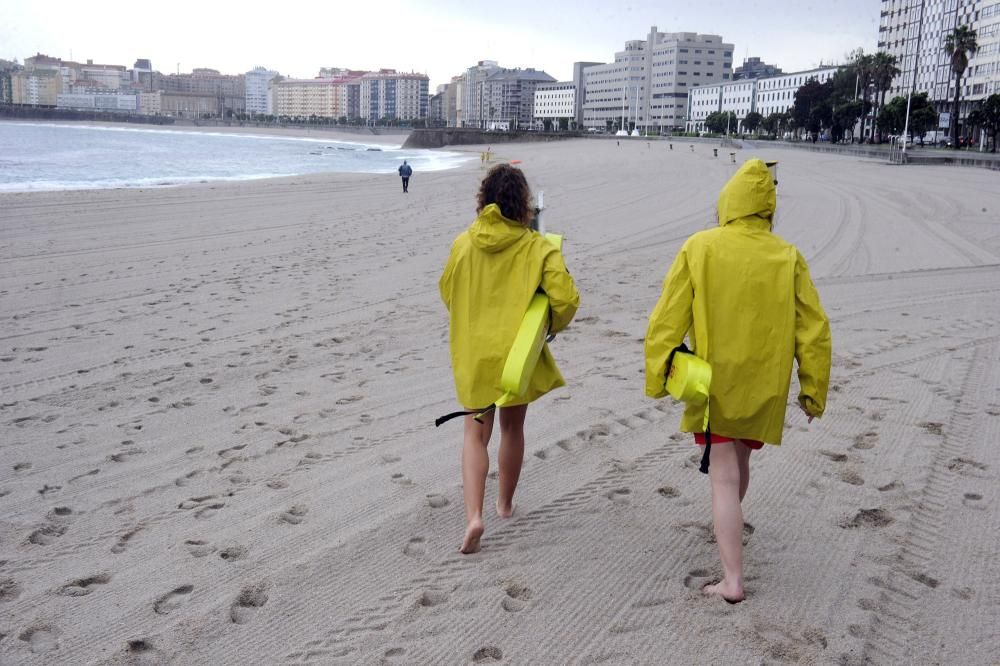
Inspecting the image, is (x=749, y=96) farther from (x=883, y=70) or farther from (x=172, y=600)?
(x=172, y=600)

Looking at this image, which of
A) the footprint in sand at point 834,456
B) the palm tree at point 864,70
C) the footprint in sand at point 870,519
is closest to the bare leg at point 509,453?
the footprint in sand at point 870,519

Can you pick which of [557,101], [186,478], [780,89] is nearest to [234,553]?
[186,478]

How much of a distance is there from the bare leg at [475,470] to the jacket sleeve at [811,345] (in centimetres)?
124

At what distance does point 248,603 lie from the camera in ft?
10.4

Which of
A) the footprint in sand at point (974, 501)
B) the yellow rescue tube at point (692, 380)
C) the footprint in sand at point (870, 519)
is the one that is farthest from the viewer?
the footprint in sand at point (974, 501)

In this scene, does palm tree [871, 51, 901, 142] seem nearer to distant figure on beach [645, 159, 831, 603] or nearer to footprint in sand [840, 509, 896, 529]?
footprint in sand [840, 509, 896, 529]

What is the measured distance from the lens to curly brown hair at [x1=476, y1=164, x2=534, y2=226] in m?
3.37

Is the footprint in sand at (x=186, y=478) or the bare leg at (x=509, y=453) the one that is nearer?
the bare leg at (x=509, y=453)

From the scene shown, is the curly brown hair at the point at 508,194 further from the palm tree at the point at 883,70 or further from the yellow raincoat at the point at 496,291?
the palm tree at the point at 883,70

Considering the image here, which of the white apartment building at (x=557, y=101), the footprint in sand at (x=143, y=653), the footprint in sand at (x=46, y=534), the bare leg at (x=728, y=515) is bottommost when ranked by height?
the footprint in sand at (x=143, y=653)

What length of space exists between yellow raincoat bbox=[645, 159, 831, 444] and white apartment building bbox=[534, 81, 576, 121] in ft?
619

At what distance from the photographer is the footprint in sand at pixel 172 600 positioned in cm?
312

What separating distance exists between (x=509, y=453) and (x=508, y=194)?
1.12 m

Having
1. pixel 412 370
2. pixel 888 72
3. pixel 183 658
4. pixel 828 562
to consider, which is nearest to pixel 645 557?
pixel 828 562
